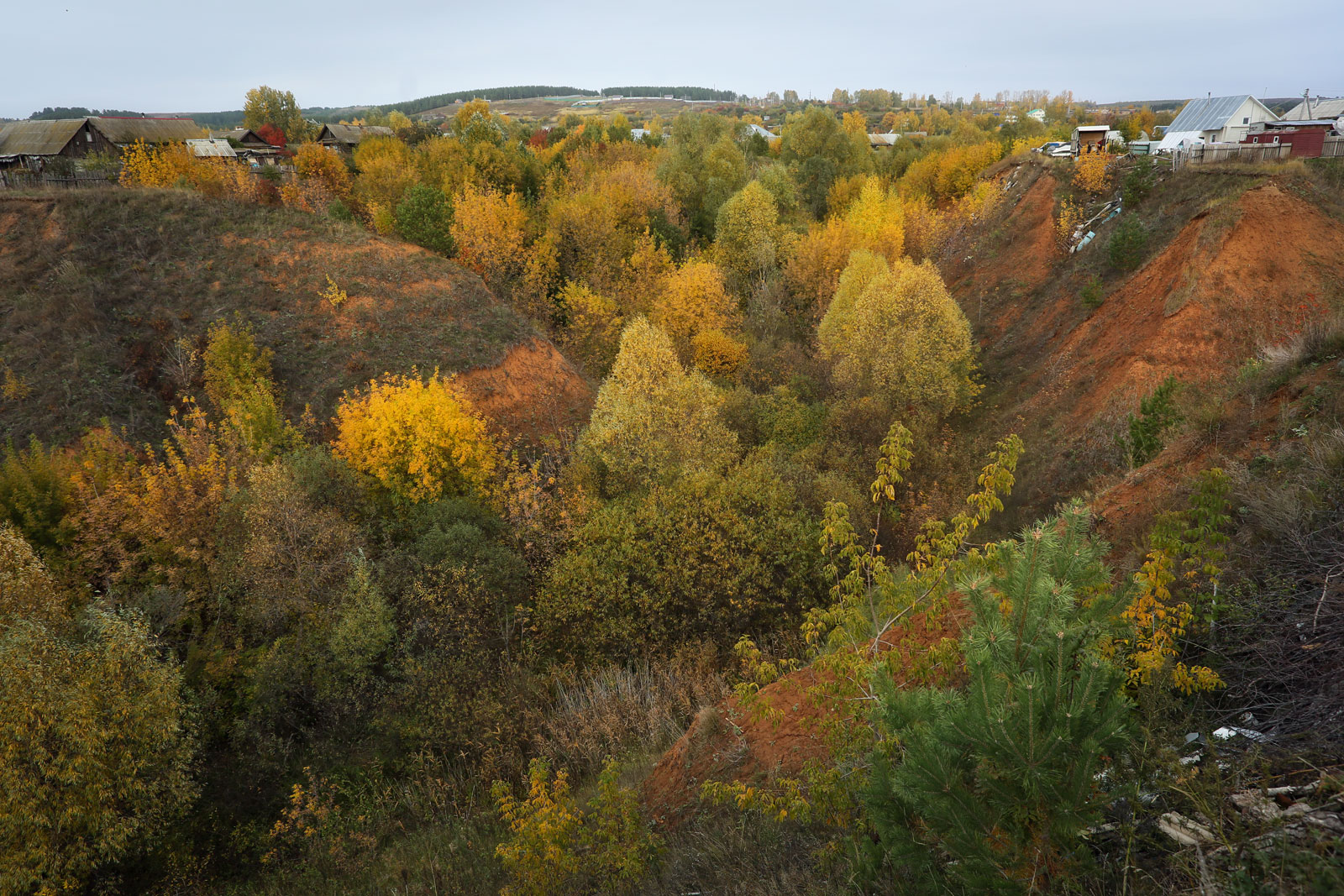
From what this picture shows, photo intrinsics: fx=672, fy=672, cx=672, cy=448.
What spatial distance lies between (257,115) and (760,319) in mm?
80273

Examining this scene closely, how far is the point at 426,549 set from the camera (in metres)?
16.4

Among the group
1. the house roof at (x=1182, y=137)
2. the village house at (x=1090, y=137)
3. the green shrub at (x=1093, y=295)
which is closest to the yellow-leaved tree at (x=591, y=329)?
the green shrub at (x=1093, y=295)

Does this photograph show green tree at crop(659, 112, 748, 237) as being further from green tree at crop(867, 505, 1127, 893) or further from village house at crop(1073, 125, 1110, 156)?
green tree at crop(867, 505, 1127, 893)

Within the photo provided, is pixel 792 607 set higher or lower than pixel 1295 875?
lower

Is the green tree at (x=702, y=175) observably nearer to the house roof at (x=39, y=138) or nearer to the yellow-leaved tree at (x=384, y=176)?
the yellow-leaved tree at (x=384, y=176)

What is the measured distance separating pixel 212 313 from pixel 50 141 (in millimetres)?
38559

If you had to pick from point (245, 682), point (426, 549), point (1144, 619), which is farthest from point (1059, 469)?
point (245, 682)

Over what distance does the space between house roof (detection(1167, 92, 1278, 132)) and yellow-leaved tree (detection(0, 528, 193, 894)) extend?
7267cm

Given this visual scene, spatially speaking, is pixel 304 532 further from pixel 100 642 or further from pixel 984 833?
pixel 984 833

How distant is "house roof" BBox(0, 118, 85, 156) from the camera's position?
48.5 metres

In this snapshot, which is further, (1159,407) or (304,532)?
(304,532)

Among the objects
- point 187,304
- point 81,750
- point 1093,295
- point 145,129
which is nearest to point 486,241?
point 187,304

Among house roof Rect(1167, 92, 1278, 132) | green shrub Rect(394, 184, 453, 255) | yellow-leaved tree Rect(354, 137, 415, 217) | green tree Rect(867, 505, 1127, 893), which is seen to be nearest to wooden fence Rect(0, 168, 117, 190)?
yellow-leaved tree Rect(354, 137, 415, 217)

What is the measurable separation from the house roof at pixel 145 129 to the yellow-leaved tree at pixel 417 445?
4323 centimetres
